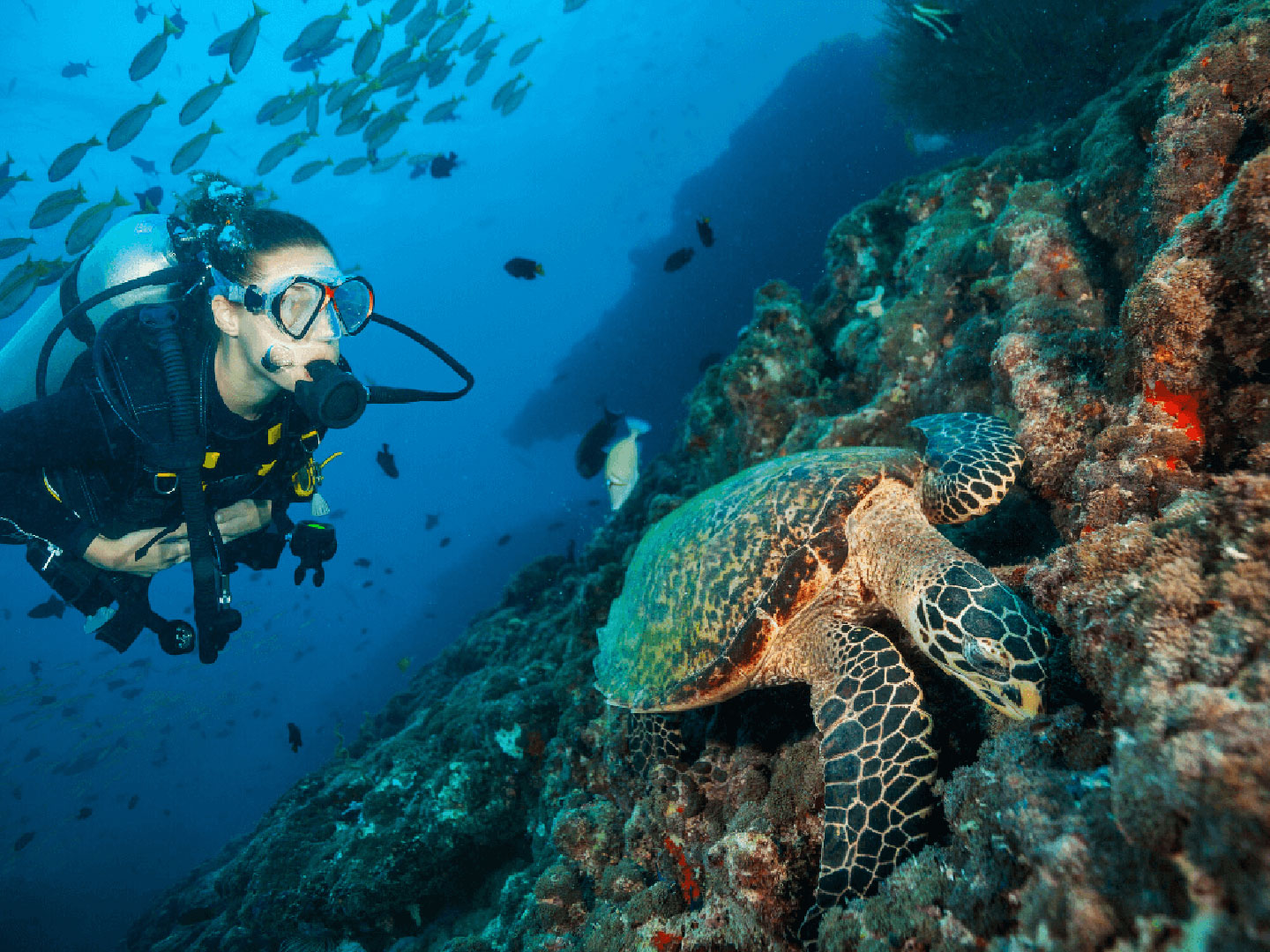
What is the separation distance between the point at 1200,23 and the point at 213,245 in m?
7.19

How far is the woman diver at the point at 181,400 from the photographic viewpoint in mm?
3609

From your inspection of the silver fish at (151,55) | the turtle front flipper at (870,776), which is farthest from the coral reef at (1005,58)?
the silver fish at (151,55)

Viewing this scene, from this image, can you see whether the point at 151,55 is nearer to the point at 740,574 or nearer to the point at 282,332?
the point at 282,332

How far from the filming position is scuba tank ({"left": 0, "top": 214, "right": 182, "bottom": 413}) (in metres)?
4.04

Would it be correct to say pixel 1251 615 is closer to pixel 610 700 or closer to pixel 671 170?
pixel 610 700

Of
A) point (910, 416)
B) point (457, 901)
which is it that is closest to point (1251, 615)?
point (910, 416)

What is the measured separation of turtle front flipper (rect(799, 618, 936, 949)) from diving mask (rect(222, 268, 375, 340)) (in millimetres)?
4040

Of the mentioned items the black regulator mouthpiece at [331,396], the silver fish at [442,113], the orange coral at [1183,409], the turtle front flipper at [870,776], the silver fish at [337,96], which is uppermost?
the silver fish at [337,96]

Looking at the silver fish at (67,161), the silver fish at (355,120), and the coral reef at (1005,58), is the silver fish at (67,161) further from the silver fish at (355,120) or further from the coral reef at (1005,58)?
the coral reef at (1005,58)

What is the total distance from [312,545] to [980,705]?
5275 mm

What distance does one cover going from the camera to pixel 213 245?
148 inches

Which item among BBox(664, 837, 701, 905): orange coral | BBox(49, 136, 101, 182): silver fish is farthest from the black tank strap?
BBox(49, 136, 101, 182): silver fish

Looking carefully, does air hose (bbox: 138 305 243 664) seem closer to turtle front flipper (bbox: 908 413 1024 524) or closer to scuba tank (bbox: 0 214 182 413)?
scuba tank (bbox: 0 214 182 413)

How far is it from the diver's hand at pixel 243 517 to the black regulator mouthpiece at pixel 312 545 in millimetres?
337
